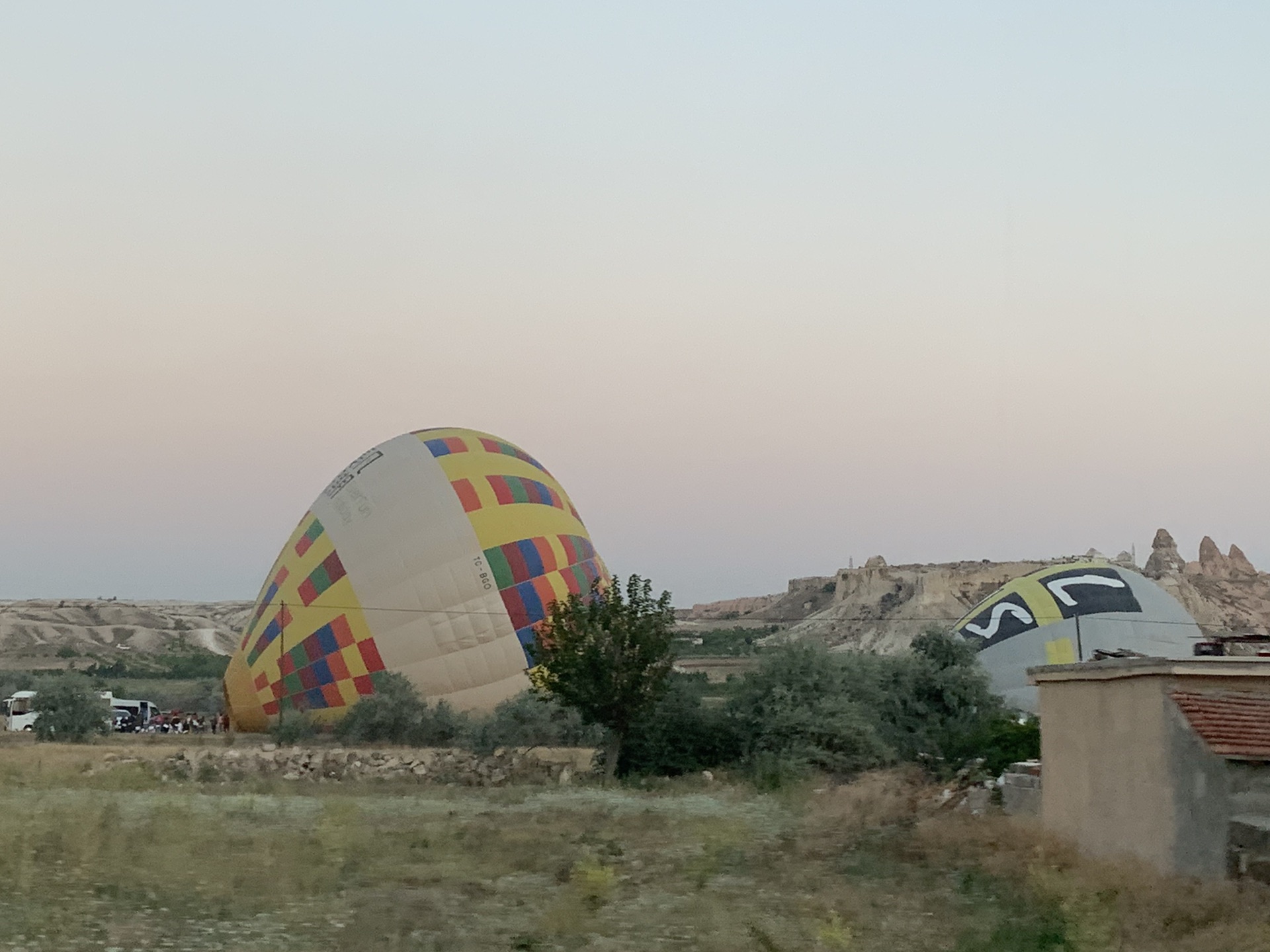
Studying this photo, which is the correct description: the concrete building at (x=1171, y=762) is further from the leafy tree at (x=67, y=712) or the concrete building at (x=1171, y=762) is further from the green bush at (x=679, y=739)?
the leafy tree at (x=67, y=712)

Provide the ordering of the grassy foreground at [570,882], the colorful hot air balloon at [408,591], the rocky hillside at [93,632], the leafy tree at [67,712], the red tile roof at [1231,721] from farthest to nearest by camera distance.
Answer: the rocky hillside at [93,632] → the leafy tree at [67,712] → the colorful hot air balloon at [408,591] → the red tile roof at [1231,721] → the grassy foreground at [570,882]

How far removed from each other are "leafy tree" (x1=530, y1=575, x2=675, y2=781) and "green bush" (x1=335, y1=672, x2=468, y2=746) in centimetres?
483

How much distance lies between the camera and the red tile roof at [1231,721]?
13727mm

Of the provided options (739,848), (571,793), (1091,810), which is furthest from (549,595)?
(1091,810)

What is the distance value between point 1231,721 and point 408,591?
2361 cm

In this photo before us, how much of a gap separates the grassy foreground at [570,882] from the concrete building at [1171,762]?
464mm

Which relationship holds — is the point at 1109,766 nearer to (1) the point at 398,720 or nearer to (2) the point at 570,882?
(2) the point at 570,882

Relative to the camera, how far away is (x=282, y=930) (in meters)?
11.6

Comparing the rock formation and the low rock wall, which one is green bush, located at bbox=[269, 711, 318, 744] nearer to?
the low rock wall

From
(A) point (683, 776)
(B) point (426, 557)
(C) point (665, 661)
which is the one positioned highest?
(B) point (426, 557)

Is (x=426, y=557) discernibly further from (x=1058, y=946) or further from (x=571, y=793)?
(x=1058, y=946)

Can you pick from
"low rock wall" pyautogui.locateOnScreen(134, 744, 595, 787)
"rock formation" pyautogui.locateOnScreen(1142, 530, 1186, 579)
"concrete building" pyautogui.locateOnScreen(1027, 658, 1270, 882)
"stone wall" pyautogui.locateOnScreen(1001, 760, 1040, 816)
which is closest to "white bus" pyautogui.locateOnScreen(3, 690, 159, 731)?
"low rock wall" pyautogui.locateOnScreen(134, 744, 595, 787)

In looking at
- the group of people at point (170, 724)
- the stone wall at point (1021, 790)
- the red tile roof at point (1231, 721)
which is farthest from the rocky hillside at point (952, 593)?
the red tile roof at point (1231, 721)

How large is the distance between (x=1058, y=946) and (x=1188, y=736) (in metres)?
4.20
